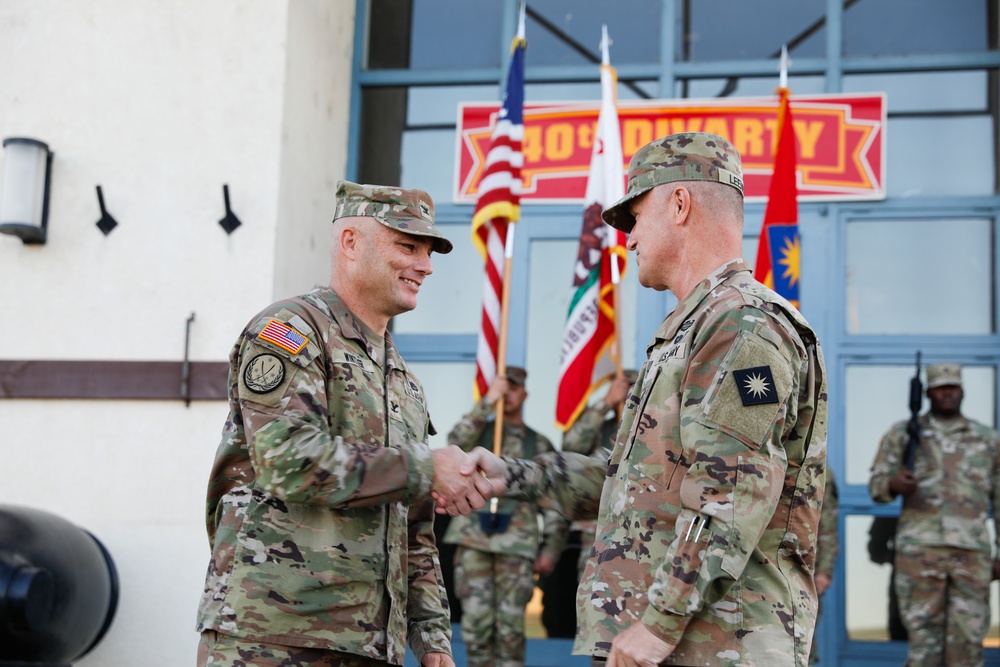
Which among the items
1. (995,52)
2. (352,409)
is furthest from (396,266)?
(995,52)

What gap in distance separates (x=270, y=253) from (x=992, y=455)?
455 centimetres

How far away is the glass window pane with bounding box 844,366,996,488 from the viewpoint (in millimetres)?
7227

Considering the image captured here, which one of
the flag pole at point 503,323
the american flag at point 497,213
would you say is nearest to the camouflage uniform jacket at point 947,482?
the flag pole at point 503,323

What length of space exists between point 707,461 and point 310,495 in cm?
101

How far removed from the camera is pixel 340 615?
9.73 ft

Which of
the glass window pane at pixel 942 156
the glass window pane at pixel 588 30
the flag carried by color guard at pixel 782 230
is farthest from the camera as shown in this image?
the glass window pane at pixel 588 30

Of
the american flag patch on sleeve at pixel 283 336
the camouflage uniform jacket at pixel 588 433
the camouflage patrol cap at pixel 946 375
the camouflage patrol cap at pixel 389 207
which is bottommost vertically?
the camouflage uniform jacket at pixel 588 433

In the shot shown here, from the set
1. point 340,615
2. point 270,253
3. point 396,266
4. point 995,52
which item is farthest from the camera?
point 995,52

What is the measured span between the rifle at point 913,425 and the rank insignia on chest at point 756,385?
477cm

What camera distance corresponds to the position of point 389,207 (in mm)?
3385

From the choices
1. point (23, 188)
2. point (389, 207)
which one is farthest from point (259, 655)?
point (23, 188)

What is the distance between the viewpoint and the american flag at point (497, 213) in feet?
21.1

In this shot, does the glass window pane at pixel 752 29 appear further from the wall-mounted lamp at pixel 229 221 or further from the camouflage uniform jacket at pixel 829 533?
the wall-mounted lamp at pixel 229 221

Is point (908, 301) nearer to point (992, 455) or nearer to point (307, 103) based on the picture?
point (992, 455)
